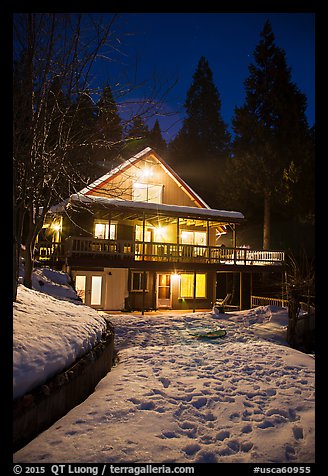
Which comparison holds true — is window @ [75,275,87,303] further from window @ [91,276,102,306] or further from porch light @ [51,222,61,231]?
porch light @ [51,222,61,231]

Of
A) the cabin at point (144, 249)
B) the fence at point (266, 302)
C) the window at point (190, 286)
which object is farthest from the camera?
the window at point (190, 286)

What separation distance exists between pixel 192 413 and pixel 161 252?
14476 mm

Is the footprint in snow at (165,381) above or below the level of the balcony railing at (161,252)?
below

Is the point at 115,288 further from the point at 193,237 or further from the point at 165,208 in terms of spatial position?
the point at 193,237

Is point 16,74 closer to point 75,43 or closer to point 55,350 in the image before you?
point 75,43

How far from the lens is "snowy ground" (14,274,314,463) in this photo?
3621mm

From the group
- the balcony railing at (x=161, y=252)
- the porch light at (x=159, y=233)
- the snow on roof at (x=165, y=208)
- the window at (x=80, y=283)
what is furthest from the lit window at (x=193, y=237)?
the window at (x=80, y=283)

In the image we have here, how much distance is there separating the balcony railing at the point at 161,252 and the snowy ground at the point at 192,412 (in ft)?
27.2

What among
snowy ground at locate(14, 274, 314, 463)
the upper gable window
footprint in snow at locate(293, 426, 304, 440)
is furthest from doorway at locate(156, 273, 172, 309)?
footprint in snow at locate(293, 426, 304, 440)

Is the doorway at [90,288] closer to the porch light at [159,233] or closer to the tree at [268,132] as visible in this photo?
the porch light at [159,233]

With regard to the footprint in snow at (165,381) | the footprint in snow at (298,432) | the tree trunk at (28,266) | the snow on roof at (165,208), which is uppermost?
the snow on roof at (165,208)

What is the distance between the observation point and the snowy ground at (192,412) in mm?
3621

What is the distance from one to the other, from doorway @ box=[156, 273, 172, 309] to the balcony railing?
5.51ft
